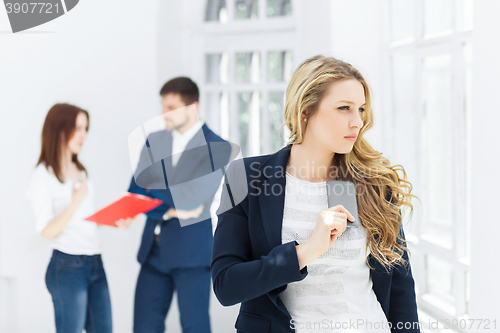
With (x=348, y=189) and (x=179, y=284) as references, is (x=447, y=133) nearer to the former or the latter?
(x=348, y=189)

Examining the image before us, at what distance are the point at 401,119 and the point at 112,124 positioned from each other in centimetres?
190

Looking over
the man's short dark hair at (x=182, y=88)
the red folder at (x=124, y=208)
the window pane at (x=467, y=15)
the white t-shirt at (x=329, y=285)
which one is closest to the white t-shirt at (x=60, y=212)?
the red folder at (x=124, y=208)

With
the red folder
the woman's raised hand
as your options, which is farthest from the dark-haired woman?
the woman's raised hand

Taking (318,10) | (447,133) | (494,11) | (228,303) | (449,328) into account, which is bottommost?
(449,328)

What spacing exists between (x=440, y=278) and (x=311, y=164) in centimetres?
132

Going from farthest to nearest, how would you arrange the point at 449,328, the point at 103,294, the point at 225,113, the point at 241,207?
the point at 225,113, the point at 103,294, the point at 449,328, the point at 241,207

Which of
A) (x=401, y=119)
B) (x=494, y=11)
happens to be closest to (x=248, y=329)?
(x=494, y=11)

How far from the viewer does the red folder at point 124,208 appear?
234 centimetres

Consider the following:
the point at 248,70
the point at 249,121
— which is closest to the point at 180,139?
the point at 249,121

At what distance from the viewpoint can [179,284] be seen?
255 centimetres

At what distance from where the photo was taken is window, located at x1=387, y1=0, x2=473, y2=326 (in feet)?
6.41

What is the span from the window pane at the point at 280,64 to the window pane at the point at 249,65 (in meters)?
0.10

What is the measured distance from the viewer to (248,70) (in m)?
3.53

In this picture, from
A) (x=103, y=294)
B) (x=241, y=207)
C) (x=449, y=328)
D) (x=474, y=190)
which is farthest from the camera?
(x=103, y=294)
